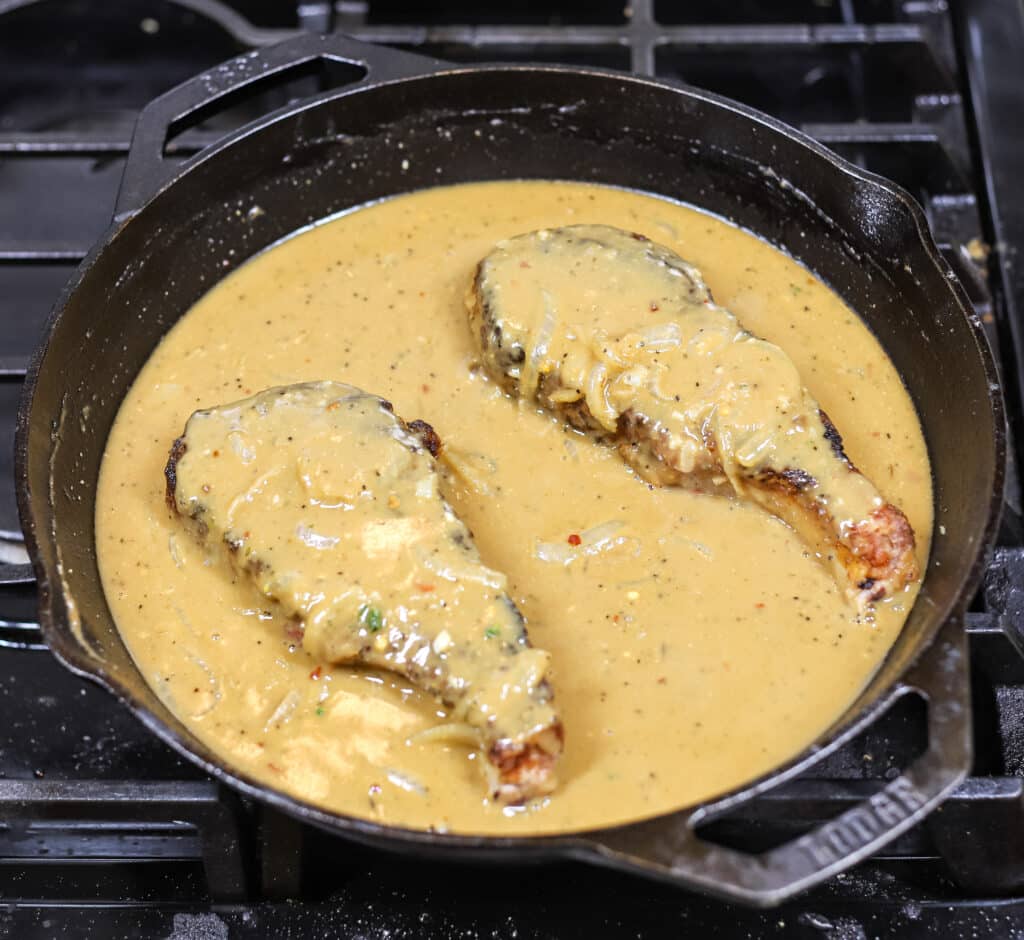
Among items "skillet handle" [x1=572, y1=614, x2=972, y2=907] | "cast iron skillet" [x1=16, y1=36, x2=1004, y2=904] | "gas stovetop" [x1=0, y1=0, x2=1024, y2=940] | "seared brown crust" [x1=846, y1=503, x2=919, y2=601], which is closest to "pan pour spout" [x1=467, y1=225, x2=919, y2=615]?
"seared brown crust" [x1=846, y1=503, x2=919, y2=601]

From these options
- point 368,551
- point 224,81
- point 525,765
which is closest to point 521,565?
point 368,551

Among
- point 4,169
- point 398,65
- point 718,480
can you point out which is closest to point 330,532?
point 718,480

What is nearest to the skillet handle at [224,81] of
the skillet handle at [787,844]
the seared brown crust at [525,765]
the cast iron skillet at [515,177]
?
the cast iron skillet at [515,177]

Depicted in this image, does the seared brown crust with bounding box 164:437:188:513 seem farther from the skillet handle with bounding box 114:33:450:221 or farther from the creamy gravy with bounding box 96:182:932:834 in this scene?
the skillet handle with bounding box 114:33:450:221

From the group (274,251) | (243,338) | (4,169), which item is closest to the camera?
(243,338)

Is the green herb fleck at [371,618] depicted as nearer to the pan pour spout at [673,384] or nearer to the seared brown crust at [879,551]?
the pan pour spout at [673,384]

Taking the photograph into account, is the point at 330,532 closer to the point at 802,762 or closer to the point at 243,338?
the point at 243,338
